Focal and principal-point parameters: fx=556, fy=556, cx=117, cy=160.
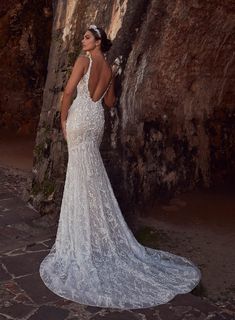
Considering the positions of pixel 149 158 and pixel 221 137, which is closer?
pixel 149 158

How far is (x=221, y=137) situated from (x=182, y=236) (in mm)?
2473

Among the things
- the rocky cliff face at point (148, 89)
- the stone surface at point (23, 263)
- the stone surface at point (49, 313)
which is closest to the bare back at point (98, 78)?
the rocky cliff face at point (148, 89)

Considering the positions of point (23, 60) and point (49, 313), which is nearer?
point (49, 313)

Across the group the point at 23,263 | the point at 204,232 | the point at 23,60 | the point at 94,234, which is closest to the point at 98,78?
the point at 94,234

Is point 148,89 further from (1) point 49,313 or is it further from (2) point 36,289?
(1) point 49,313

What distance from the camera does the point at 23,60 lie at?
11.5 meters

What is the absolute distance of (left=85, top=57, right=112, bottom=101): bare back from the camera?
4.65 meters

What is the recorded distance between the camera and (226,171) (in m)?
8.44

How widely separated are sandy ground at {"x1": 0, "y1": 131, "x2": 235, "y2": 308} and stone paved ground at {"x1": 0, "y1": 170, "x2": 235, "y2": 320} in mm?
446

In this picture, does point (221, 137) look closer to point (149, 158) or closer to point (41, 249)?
point (149, 158)

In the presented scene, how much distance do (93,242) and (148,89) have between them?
249cm

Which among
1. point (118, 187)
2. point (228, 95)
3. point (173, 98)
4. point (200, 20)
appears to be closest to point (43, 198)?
point (118, 187)

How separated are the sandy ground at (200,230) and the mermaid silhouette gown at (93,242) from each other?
0.39 meters

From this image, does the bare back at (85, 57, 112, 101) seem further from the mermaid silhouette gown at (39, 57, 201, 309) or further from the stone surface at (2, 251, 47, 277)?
the stone surface at (2, 251, 47, 277)
